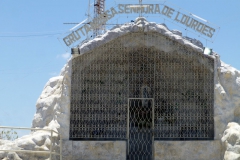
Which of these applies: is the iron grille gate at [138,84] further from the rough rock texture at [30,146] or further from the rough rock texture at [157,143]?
the rough rock texture at [30,146]

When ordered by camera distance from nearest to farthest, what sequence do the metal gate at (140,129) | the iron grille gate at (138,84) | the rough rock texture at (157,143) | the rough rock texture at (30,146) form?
the rough rock texture at (30,146)
the rough rock texture at (157,143)
the iron grille gate at (138,84)
the metal gate at (140,129)

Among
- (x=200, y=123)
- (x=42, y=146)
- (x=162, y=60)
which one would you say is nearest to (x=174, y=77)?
(x=162, y=60)

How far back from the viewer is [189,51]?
13281 millimetres

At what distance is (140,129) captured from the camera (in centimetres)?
1428

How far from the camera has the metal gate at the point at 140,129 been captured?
1406 centimetres

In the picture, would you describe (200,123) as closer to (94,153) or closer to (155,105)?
(155,105)

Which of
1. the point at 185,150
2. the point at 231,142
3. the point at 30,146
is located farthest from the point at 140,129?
the point at 30,146

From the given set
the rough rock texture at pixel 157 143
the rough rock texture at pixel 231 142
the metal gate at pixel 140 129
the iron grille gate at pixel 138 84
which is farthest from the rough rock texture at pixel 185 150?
the metal gate at pixel 140 129

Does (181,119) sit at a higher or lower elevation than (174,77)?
lower

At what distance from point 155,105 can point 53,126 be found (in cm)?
334

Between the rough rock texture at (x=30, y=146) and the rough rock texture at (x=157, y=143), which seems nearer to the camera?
the rough rock texture at (x=30, y=146)

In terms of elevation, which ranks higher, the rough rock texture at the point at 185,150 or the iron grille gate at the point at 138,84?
the iron grille gate at the point at 138,84

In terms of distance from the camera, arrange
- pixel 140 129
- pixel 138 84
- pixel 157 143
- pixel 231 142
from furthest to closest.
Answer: pixel 140 129, pixel 138 84, pixel 157 143, pixel 231 142

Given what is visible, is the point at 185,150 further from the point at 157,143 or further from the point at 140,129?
the point at 140,129
